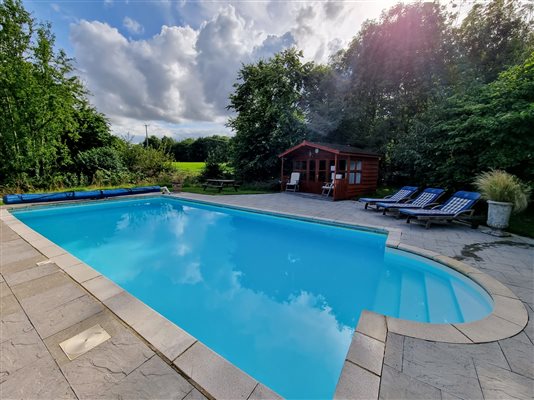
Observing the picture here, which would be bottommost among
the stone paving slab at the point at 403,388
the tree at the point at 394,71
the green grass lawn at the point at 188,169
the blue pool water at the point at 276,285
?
the blue pool water at the point at 276,285

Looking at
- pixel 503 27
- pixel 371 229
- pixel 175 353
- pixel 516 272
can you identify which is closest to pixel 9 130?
pixel 175 353

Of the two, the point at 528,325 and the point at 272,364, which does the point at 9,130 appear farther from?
the point at 528,325

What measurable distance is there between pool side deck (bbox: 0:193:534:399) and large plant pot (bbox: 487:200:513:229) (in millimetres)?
2799

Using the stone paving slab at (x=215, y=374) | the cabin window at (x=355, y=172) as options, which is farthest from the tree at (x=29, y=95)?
the cabin window at (x=355, y=172)

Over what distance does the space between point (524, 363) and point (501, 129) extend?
725cm

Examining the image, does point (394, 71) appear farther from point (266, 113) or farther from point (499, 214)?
point (499, 214)

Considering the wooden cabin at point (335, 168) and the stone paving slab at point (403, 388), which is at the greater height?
the wooden cabin at point (335, 168)

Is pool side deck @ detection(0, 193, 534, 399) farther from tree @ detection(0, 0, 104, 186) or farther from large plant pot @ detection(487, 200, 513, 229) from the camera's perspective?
tree @ detection(0, 0, 104, 186)

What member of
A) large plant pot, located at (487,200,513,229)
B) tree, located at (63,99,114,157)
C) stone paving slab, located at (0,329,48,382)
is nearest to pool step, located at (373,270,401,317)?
large plant pot, located at (487,200,513,229)

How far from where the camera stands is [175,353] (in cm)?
180

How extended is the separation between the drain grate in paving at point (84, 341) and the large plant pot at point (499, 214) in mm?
7035

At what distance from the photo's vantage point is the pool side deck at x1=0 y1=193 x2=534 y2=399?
1.53m

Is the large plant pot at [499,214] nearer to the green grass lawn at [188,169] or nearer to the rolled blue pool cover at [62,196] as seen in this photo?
the rolled blue pool cover at [62,196]

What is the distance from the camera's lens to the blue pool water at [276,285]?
2.49 meters
